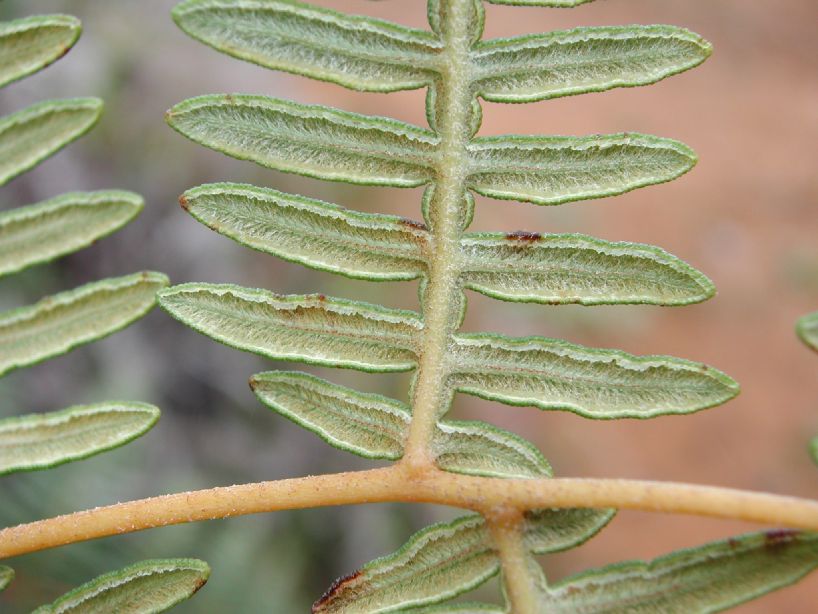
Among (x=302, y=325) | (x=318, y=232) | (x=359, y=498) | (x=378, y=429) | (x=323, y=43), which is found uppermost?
(x=323, y=43)

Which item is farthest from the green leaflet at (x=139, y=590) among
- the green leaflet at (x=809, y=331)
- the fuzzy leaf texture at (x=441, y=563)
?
the green leaflet at (x=809, y=331)

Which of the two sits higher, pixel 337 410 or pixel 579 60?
pixel 579 60

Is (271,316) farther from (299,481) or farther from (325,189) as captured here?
(325,189)

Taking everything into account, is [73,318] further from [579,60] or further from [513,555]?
[579,60]

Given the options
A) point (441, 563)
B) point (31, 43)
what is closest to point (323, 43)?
Answer: point (31, 43)

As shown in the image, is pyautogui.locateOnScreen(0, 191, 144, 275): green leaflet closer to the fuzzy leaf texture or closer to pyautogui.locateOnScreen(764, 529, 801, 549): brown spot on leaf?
the fuzzy leaf texture

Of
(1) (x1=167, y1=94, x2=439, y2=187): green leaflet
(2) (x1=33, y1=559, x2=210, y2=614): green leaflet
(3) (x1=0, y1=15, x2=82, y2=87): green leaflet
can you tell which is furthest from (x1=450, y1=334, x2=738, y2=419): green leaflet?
(3) (x1=0, y1=15, x2=82, y2=87): green leaflet
